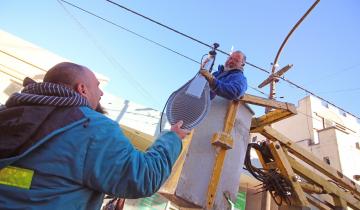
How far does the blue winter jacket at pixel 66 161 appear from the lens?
1.27 m

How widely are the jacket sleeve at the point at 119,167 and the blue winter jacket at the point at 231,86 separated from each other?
1.71m

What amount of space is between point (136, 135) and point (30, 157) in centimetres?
1046

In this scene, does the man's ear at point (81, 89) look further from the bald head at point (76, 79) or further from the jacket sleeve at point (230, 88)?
the jacket sleeve at point (230, 88)

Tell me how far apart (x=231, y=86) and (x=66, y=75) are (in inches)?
76.0

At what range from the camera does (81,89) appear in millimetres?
1606

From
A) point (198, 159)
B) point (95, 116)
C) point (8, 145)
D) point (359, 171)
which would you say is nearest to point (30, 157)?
point (8, 145)

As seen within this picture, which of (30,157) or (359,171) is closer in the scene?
(30,157)

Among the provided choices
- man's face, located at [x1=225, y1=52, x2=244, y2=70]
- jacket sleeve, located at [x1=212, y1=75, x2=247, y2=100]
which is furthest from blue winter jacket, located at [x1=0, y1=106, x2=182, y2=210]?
man's face, located at [x1=225, y1=52, x2=244, y2=70]

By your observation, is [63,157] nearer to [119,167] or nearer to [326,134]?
[119,167]

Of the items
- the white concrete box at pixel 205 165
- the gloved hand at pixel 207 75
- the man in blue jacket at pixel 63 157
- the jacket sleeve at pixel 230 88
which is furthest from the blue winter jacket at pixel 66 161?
the jacket sleeve at pixel 230 88

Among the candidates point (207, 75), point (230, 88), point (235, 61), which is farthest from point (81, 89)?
point (235, 61)

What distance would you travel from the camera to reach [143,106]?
12500 millimetres

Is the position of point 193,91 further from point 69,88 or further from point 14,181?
point 14,181

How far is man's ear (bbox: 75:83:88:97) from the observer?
1.60m
